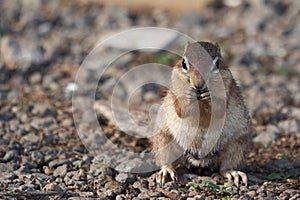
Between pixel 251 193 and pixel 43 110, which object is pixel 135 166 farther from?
pixel 43 110

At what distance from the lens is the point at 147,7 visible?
34.9 ft

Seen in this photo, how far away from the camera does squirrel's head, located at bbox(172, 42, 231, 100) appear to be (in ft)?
17.1

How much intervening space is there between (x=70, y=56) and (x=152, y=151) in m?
3.69

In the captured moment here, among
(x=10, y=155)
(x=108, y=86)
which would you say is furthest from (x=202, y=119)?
(x=108, y=86)

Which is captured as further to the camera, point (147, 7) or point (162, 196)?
point (147, 7)

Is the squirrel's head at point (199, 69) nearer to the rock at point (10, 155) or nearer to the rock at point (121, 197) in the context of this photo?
the rock at point (121, 197)

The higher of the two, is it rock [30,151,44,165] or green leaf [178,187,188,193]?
rock [30,151,44,165]

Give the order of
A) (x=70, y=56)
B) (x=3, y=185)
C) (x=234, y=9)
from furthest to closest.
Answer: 1. (x=234, y=9)
2. (x=70, y=56)
3. (x=3, y=185)

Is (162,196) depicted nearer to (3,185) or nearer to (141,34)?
(3,185)

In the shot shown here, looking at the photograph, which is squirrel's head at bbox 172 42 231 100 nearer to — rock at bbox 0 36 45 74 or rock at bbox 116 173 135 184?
rock at bbox 116 173 135 184

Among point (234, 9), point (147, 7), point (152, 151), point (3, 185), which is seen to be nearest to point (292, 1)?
point (234, 9)

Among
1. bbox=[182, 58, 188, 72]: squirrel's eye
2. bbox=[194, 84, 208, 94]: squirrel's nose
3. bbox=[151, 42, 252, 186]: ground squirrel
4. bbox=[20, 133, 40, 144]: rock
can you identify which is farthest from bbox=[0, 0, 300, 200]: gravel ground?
bbox=[182, 58, 188, 72]: squirrel's eye

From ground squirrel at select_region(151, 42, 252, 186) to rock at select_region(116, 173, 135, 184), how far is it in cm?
26

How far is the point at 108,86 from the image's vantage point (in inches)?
325
